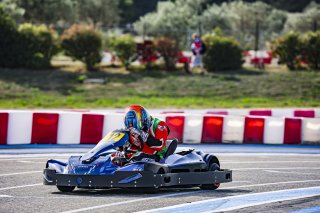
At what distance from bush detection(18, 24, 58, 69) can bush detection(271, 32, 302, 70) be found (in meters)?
9.05

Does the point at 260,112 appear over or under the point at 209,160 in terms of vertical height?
over

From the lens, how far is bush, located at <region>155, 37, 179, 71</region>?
34.8 meters

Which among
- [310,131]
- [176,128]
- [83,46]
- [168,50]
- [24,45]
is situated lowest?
[176,128]

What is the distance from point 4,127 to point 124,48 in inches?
612

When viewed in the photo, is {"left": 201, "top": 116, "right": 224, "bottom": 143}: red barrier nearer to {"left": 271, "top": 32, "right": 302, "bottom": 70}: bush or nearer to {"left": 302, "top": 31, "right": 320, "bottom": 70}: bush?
{"left": 302, "top": 31, "right": 320, "bottom": 70}: bush

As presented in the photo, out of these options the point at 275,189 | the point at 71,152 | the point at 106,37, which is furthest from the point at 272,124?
the point at 106,37

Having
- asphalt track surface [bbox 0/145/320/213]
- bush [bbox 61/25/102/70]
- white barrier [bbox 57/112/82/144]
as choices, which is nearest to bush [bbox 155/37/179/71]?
bush [bbox 61/25/102/70]

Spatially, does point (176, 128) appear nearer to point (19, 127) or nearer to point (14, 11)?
point (19, 127)

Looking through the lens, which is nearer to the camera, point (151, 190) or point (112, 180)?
point (112, 180)

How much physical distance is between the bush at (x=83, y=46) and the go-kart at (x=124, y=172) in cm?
2142

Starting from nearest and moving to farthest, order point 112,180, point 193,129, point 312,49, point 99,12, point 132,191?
point 112,180 < point 132,191 < point 193,129 < point 312,49 < point 99,12

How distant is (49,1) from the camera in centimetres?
4416

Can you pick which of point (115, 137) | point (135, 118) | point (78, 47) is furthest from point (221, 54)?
point (115, 137)

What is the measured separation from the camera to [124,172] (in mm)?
11906
